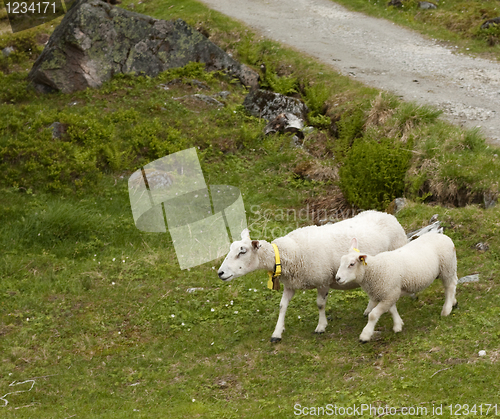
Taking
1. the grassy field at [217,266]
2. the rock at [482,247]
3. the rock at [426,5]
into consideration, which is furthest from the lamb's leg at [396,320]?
the rock at [426,5]

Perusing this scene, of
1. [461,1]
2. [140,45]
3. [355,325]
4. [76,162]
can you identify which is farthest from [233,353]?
[461,1]

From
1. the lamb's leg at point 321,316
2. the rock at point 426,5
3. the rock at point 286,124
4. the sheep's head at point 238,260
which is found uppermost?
the rock at point 426,5

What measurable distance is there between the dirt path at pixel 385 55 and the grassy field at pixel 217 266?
1.34 m

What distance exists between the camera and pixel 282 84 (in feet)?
63.9

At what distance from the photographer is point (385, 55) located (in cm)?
2094

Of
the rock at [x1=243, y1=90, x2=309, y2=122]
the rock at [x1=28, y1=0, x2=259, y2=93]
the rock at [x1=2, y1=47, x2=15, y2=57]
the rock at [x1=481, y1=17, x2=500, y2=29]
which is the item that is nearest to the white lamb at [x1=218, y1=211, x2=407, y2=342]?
the rock at [x1=243, y1=90, x2=309, y2=122]

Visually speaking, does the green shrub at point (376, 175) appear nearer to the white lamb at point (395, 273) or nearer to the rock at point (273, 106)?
the rock at point (273, 106)

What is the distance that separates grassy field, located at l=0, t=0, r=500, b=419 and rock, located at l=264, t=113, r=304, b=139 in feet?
1.58

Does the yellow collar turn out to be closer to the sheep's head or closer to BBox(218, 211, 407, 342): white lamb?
BBox(218, 211, 407, 342): white lamb

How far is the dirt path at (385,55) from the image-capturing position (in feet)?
56.4

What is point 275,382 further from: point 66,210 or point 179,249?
point 66,210

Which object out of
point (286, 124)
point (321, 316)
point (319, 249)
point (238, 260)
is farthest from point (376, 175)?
point (238, 260)

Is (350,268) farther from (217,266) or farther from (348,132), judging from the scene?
(348,132)

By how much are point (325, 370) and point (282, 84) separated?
525 inches
